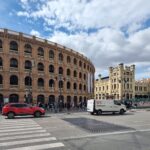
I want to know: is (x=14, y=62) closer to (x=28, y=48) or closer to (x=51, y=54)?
(x=28, y=48)

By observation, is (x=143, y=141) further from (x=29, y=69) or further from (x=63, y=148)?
(x=29, y=69)

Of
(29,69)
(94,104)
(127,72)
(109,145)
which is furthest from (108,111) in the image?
(127,72)

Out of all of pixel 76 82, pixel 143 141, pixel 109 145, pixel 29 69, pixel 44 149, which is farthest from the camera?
pixel 76 82

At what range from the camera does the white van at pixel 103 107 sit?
3491cm

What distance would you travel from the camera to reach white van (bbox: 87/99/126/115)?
34.9m

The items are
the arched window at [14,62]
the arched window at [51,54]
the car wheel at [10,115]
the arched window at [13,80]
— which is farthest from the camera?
the arched window at [51,54]

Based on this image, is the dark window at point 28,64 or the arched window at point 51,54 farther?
the arched window at point 51,54

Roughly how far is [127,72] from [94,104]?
259 feet

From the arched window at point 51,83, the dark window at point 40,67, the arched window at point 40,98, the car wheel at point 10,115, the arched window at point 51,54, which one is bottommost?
the car wheel at point 10,115

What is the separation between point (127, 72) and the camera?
11131 centimetres

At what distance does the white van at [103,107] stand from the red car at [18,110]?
7641 millimetres

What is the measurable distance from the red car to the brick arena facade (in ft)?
55.5

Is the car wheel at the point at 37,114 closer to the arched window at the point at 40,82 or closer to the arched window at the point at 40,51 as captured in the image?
the arched window at the point at 40,82

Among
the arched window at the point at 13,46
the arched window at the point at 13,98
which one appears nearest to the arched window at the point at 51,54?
the arched window at the point at 13,46
